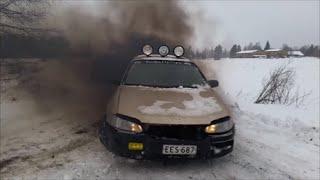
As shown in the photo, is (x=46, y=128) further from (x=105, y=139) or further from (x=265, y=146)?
(x=265, y=146)

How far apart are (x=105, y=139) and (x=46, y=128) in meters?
2.74

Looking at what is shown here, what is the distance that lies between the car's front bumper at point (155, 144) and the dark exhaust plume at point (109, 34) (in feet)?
22.5

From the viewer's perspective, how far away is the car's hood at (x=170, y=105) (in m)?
5.11

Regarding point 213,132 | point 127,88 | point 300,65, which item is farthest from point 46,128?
point 300,65

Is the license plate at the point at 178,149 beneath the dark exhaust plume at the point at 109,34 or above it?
beneath

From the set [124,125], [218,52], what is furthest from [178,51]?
[218,52]

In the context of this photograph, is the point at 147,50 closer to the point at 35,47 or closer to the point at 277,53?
the point at 35,47

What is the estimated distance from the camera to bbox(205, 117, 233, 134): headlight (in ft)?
16.8

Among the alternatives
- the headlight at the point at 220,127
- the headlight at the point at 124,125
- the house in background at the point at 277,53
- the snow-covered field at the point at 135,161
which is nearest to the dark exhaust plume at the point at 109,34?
the snow-covered field at the point at 135,161

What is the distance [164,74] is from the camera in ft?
22.1

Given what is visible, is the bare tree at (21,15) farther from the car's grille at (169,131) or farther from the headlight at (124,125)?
the car's grille at (169,131)

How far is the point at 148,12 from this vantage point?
13.9 m

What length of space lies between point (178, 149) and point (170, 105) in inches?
28.7

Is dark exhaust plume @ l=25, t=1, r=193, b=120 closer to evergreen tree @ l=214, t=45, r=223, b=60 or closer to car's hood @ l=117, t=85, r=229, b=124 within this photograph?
evergreen tree @ l=214, t=45, r=223, b=60
